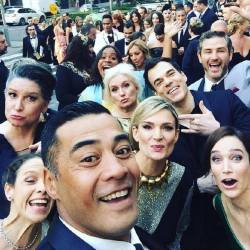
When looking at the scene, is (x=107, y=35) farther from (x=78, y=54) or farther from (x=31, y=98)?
(x=31, y=98)

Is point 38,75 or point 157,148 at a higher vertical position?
point 38,75

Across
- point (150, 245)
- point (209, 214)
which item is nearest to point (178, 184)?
point (209, 214)

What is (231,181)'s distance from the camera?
7.66 feet

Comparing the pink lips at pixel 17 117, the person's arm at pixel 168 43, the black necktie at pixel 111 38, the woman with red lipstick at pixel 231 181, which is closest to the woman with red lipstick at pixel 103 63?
the person's arm at pixel 168 43

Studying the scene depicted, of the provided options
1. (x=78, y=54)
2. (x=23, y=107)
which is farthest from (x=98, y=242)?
(x=78, y=54)

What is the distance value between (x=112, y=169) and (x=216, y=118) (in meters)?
1.68

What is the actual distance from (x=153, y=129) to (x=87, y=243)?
45.3 inches

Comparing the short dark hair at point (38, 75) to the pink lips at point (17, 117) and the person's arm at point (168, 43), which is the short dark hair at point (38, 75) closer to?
the pink lips at point (17, 117)

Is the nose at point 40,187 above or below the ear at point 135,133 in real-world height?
below

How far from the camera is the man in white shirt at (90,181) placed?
1.44 meters

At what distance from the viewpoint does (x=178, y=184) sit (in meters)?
2.53

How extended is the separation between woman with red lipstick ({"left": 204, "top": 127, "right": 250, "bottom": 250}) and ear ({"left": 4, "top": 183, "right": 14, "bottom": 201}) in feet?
3.42

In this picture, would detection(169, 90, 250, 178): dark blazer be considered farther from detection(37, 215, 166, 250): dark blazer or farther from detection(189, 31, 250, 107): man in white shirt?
detection(37, 215, 166, 250): dark blazer

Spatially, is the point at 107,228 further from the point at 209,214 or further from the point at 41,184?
the point at 209,214
